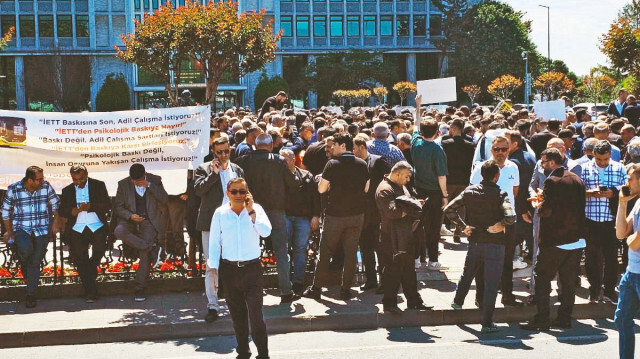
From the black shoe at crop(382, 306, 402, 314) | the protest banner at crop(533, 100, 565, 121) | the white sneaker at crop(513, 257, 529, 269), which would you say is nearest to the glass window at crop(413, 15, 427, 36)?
the protest banner at crop(533, 100, 565, 121)

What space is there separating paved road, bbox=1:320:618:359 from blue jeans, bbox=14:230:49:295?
5.08 ft

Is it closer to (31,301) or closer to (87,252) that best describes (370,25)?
(87,252)

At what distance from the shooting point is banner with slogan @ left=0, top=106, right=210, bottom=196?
37.9 ft

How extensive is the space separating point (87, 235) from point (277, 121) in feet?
14.6

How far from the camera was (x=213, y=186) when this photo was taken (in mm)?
10289

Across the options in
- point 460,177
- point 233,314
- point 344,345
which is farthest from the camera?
point 460,177

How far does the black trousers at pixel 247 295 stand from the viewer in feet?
26.3

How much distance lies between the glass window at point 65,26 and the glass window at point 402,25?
2832 cm

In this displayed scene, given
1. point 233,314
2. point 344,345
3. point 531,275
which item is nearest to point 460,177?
point 531,275

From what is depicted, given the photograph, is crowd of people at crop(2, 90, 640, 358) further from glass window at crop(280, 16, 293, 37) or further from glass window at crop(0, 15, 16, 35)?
glass window at crop(0, 15, 16, 35)

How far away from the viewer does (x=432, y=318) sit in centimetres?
1023

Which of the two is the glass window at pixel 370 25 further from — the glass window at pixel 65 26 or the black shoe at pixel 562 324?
the black shoe at pixel 562 324

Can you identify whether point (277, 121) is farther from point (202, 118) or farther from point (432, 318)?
point (432, 318)

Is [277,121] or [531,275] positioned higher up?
[277,121]
